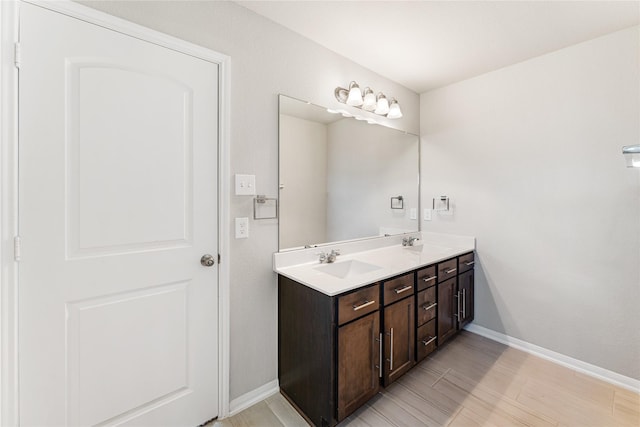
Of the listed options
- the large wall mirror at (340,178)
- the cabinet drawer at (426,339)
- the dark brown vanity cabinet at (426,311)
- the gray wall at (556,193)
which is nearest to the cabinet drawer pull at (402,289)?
the dark brown vanity cabinet at (426,311)

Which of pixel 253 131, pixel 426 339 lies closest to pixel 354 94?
pixel 253 131

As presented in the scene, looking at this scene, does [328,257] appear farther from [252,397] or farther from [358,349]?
[252,397]

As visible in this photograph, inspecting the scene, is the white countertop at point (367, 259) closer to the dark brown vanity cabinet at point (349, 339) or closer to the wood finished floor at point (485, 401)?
the dark brown vanity cabinet at point (349, 339)

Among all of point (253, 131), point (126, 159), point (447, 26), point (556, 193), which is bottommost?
point (556, 193)

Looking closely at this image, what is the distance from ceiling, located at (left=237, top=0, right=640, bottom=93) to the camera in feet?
5.44

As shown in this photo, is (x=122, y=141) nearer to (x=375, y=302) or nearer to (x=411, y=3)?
(x=375, y=302)

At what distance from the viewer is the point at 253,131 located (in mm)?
1709

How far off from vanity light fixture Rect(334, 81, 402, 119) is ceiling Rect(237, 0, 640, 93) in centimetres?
26

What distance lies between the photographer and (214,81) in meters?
1.55

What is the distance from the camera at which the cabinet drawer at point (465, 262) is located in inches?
96.3

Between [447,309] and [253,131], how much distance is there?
2028mm

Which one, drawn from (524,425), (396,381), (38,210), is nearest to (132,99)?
(38,210)

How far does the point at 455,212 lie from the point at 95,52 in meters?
2.86

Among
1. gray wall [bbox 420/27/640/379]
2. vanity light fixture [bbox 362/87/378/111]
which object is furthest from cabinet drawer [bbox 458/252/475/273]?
vanity light fixture [bbox 362/87/378/111]
